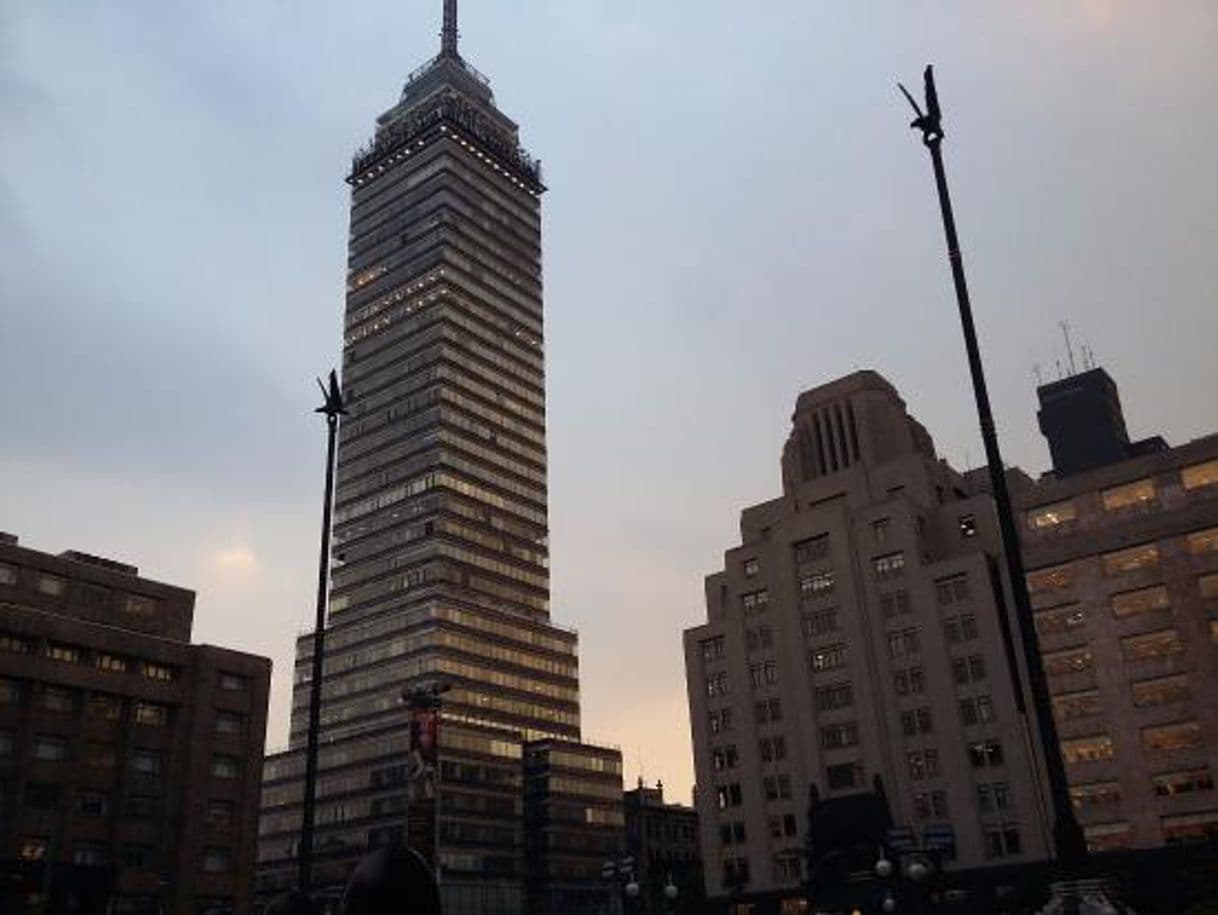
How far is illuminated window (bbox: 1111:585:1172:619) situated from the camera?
86.3 m

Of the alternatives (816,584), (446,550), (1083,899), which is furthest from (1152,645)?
(446,550)

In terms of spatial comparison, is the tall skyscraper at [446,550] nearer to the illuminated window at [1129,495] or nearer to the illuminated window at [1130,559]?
the illuminated window at [1130,559]

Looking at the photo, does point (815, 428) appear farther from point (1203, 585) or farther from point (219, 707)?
point (219, 707)

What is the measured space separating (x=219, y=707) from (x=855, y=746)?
51.0m

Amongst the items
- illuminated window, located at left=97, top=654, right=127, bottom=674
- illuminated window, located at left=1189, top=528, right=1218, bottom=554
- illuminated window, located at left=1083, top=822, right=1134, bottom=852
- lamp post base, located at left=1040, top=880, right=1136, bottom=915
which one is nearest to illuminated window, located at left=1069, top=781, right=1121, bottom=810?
illuminated window, located at left=1083, top=822, right=1134, bottom=852

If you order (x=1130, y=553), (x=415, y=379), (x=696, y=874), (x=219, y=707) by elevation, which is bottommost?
(x=696, y=874)

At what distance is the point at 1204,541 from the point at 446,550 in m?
100

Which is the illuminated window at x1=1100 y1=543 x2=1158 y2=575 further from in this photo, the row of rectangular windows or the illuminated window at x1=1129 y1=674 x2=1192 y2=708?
the illuminated window at x1=1129 y1=674 x2=1192 y2=708

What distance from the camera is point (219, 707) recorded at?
286ft

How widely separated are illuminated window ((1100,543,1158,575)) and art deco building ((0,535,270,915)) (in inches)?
2613

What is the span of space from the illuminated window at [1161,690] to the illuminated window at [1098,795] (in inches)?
247

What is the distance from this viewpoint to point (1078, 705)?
87.4 m

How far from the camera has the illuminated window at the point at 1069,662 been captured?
289 feet

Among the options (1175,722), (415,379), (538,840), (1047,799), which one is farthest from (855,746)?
(415,379)
